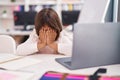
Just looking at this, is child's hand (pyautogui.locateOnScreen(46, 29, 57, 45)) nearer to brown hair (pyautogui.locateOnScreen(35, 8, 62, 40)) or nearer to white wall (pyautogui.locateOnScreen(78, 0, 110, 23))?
brown hair (pyautogui.locateOnScreen(35, 8, 62, 40))

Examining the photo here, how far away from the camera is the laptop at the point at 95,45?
4.06 feet

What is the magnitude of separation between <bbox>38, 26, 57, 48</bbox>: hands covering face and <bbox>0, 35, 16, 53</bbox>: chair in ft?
1.49

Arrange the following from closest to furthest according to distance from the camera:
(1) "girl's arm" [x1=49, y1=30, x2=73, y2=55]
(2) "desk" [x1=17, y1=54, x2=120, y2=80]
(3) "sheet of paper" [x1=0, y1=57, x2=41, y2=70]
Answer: (2) "desk" [x1=17, y1=54, x2=120, y2=80] → (3) "sheet of paper" [x1=0, y1=57, x2=41, y2=70] → (1) "girl's arm" [x1=49, y1=30, x2=73, y2=55]

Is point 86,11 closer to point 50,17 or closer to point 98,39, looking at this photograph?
point 50,17

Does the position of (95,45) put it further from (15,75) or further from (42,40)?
(42,40)

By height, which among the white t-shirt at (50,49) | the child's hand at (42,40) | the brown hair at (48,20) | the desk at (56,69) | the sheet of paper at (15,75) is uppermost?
the brown hair at (48,20)

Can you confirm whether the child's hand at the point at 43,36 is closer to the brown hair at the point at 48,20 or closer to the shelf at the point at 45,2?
the brown hair at the point at 48,20

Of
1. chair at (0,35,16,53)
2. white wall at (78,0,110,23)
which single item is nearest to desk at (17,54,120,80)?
chair at (0,35,16,53)

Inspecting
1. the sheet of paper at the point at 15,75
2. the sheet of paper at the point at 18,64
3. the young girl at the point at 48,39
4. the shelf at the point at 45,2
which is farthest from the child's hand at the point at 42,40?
the shelf at the point at 45,2

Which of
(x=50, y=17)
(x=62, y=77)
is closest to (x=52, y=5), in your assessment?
(x=50, y=17)

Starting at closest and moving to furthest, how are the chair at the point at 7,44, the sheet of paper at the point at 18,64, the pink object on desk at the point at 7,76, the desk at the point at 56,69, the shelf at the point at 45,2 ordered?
the pink object on desk at the point at 7,76 < the desk at the point at 56,69 < the sheet of paper at the point at 18,64 < the chair at the point at 7,44 < the shelf at the point at 45,2

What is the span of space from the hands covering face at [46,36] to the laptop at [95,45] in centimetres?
43

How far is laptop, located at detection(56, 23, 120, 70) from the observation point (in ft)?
4.06

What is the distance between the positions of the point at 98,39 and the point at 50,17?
0.66 m
